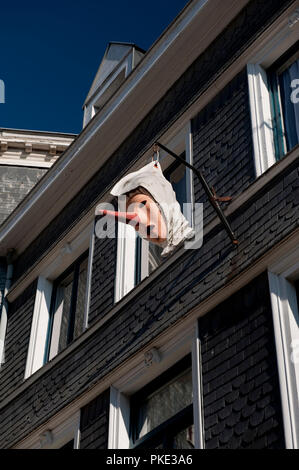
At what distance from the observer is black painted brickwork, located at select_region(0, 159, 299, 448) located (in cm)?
958

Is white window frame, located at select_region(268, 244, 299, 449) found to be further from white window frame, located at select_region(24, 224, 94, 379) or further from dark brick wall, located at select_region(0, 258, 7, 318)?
dark brick wall, located at select_region(0, 258, 7, 318)

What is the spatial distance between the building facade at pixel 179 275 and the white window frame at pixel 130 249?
0.02m

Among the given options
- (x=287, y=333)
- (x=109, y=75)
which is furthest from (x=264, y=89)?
(x=109, y=75)

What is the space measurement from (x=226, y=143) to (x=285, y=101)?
2.92 ft

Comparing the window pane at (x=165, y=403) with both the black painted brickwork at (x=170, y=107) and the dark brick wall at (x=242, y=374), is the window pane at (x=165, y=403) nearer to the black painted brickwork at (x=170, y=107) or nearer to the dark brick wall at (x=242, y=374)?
the dark brick wall at (x=242, y=374)

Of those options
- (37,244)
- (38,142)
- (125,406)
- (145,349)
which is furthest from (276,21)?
(38,142)

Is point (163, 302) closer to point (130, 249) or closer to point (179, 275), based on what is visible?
point (179, 275)

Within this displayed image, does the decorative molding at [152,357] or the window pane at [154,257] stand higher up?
the window pane at [154,257]

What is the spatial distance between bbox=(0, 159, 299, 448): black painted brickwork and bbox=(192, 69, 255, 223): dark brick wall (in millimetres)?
624

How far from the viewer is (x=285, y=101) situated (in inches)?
433

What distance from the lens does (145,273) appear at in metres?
12.5

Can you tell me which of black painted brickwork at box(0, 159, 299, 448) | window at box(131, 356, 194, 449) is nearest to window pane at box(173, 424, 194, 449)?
window at box(131, 356, 194, 449)

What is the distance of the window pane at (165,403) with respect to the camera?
10119mm

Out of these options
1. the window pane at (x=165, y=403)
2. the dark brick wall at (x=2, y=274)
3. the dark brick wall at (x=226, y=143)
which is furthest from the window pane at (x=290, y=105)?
the dark brick wall at (x=2, y=274)
